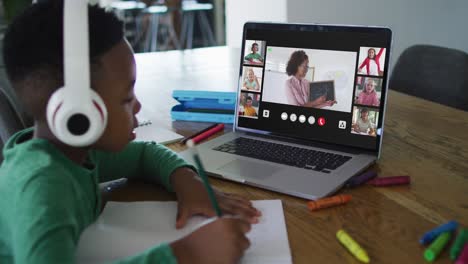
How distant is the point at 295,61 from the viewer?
3.52ft

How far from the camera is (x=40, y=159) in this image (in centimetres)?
66

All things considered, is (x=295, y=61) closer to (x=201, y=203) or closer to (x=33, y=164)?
(x=201, y=203)

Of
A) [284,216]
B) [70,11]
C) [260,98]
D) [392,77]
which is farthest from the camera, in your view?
[392,77]

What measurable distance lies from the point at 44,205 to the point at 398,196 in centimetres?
55

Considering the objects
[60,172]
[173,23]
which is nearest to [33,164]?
[60,172]

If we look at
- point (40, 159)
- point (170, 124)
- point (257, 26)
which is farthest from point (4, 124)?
point (257, 26)

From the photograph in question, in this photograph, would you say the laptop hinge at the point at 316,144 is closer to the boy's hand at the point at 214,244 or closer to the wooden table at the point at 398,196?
the wooden table at the point at 398,196

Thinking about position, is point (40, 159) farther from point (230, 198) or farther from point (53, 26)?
point (230, 198)

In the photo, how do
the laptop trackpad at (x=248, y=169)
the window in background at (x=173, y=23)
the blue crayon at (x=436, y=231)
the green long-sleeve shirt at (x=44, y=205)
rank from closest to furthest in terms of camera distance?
the green long-sleeve shirt at (x=44, y=205), the blue crayon at (x=436, y=231), the laptop trackpad at (x=248, y=169), the window in background at (x=173, y=23)

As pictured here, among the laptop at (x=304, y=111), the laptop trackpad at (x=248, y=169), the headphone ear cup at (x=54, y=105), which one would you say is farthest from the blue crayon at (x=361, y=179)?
the headphone ear cup at (x=54, y=105)

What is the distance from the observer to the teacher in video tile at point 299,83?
1058mm

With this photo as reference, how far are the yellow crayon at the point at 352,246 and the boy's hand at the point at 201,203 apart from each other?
Result: 0.13 metres

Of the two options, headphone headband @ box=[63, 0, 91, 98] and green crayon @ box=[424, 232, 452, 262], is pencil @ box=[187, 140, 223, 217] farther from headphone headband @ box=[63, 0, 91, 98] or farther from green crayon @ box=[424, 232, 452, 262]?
green crayon @ box=[424, 232, 452, 262]

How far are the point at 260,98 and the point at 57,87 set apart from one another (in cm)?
55
